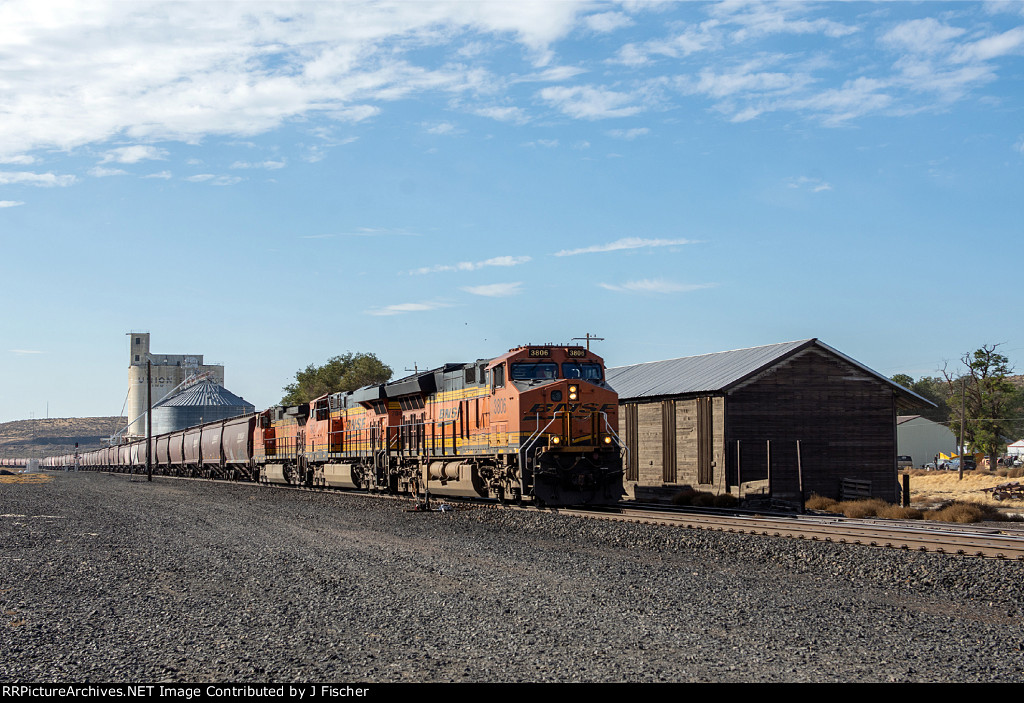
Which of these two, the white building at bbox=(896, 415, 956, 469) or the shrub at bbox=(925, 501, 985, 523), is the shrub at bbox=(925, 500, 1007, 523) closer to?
the shrub at bbox=(925, 501, 985, 523)

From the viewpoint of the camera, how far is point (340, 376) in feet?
295

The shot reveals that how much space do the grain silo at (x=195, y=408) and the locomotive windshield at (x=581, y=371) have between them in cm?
9791

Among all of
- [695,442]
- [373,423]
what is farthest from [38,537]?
[695,442]

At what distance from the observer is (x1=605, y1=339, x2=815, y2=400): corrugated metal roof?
95.3 ft

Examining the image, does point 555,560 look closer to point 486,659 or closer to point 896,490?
point 486,659

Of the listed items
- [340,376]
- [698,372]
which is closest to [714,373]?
[698,372]

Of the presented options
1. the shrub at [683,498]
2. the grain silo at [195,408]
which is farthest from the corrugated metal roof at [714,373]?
the grain silo at [195,408]

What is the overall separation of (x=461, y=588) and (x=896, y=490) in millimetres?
24426

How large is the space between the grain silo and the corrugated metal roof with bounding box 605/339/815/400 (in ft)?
282

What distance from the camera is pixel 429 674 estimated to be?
6.60 metres

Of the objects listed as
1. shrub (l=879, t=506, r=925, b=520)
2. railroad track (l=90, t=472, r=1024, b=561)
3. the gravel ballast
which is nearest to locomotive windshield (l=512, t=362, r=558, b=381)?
railroad track (l=90, t=472, r=1024, b=561)

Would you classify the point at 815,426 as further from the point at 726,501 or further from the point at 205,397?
the point at 205,397

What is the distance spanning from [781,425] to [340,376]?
218ft

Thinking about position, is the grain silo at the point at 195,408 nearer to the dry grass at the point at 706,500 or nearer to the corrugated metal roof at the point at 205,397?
the corrugated metal roof at the point at 205,397
